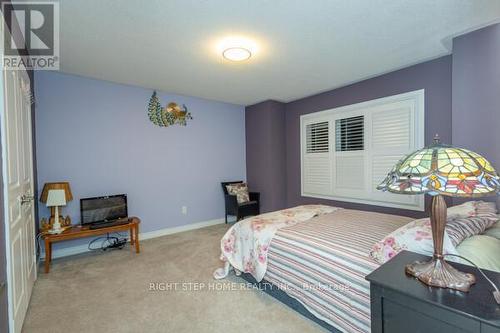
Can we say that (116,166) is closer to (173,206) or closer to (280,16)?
(173,206)

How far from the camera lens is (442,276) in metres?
1.00

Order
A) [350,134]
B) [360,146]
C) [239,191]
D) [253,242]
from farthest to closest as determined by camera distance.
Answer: [239,191]
[350,134]
[360,146]
[253,242]

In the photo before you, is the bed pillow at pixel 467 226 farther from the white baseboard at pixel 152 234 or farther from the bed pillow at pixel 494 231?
the white baseboard at pixel 152 234

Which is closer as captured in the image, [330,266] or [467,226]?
[467,226]

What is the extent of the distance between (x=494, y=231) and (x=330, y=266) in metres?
1.16

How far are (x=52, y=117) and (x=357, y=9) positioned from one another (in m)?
3.68

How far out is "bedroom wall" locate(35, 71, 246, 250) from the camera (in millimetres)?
3061

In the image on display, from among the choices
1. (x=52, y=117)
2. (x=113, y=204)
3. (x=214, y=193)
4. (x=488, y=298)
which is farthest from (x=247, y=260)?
(x=52, y=117)

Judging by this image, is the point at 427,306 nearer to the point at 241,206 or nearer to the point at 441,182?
the point at 441,182

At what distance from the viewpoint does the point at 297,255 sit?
6.01ft

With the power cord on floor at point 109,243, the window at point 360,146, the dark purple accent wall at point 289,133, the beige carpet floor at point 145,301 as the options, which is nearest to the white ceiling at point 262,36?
the dark purple accent wall at point 289,133

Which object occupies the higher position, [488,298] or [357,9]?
[357,9]

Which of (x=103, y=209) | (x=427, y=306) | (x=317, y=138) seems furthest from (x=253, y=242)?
(x=317, y=138)

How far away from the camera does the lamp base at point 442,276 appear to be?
0.97 metres
